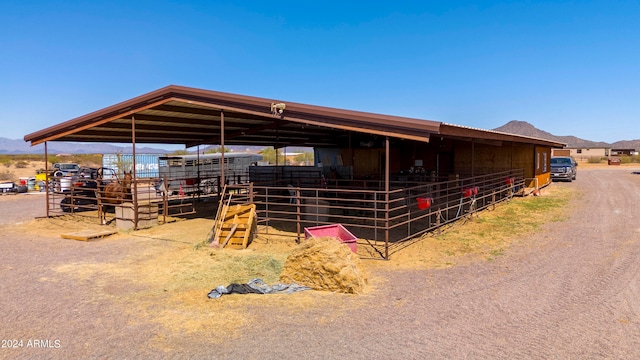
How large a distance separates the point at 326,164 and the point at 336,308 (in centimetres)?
1766

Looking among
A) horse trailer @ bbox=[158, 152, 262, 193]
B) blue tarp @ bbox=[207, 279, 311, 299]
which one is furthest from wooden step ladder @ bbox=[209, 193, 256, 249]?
horse trailer @ bbox=[158, 152, 262, 193]

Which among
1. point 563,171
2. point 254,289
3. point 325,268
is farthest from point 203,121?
point 563,171

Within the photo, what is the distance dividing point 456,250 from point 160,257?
6.48 metres

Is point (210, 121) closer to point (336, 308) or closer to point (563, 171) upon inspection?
point (336, 308)

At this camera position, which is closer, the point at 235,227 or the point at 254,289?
the point at 254,289

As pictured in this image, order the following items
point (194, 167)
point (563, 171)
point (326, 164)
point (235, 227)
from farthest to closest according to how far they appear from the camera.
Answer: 1. point (563, 171)
2. point (194, 167)
3. point (326, 164)
4. point (235, 227)

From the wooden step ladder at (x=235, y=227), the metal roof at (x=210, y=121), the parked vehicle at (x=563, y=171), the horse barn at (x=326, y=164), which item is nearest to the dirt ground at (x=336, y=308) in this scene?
the wooden step ladder at (x=235, y=227)

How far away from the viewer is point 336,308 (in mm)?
5805

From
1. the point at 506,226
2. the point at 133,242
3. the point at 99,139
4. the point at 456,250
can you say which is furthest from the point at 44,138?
the point at 506,226

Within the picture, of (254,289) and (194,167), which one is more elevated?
(194,167)

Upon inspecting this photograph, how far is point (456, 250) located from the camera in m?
9.16

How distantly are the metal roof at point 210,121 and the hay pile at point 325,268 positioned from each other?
3002mm

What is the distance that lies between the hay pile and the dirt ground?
A: 230 millimetres

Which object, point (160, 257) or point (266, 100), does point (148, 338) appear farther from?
point (266, 100)
